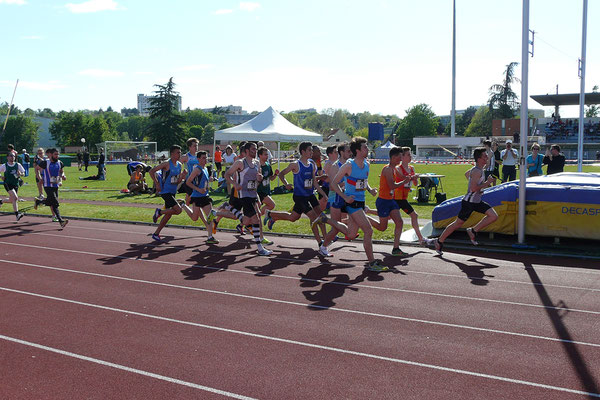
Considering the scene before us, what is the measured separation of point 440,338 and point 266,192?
25.8 feet

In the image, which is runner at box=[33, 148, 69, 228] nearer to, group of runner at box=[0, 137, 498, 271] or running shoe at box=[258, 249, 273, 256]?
group of runner at box=[0, 137, 498, 271]

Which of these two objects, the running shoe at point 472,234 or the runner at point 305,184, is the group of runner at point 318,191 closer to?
the runner at point 305,184

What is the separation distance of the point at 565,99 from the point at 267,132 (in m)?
61.0

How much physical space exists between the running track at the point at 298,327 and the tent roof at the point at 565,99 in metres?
69.3

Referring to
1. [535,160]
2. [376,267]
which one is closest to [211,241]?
[376,267]

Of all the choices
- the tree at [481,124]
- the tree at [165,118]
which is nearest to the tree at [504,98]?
the tree at [481,124]

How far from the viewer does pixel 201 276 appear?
9195 mm

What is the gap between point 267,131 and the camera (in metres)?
25.6

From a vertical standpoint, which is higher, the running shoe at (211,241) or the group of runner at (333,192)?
the group of runner at (333,192)

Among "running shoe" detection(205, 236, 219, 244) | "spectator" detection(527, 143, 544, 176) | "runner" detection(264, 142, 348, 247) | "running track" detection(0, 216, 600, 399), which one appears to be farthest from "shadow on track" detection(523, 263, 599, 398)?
"spectator" detection(527, 143, 544, 176)

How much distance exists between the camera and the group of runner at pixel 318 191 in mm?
9164

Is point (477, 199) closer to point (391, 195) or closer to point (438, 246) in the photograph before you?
point (438, 246)

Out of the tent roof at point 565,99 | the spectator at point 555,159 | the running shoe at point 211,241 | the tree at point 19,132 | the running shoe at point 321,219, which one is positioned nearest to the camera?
the running shoe at point 321,219

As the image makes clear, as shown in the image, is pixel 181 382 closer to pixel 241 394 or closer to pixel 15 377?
pixel 241 394
